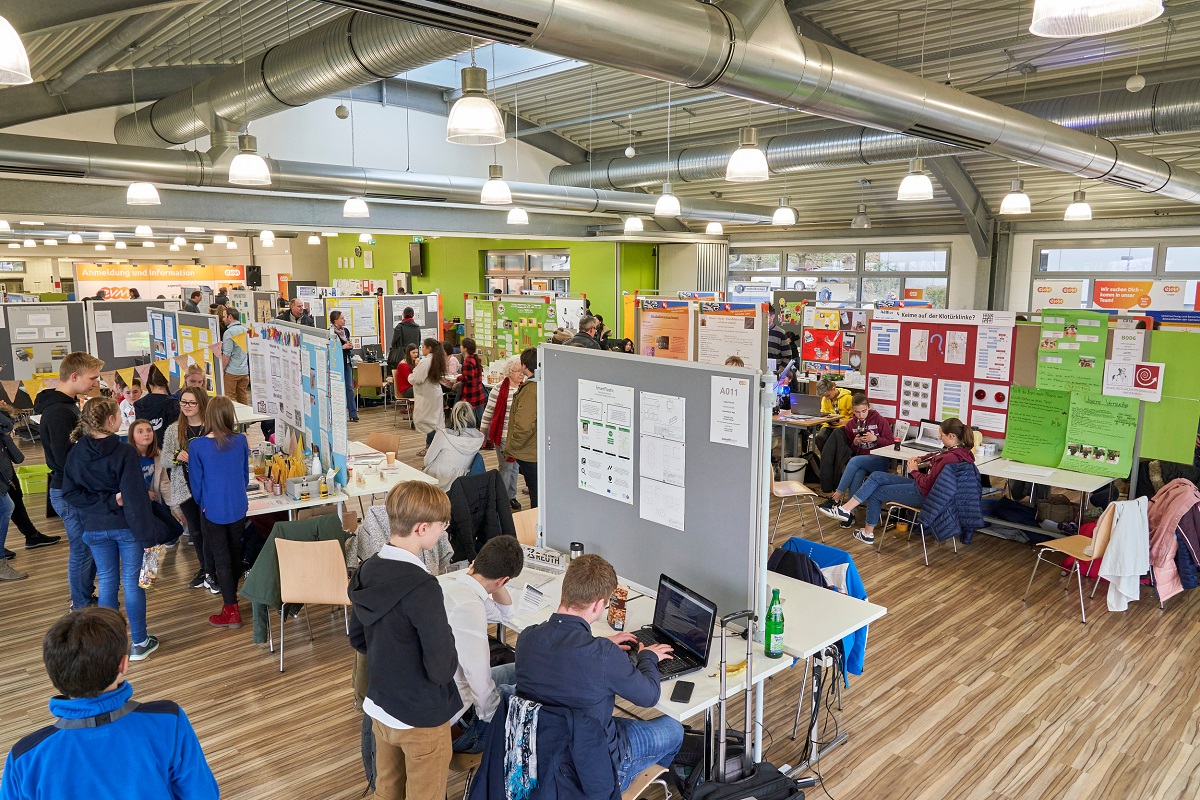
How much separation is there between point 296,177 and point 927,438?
707cm

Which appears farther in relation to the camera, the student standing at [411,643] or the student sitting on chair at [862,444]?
the student sitting on chair at [862,444]

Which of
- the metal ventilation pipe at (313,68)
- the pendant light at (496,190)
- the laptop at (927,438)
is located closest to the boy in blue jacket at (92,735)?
the metal ventilation pipe at (313,68)

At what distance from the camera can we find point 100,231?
53.5 feet

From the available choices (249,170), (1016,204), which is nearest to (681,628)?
(249,170)

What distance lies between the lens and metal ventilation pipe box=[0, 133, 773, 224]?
274 inches

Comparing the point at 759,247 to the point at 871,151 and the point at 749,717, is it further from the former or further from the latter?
the point at 749,717

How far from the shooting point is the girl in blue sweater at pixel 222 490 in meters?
4.57

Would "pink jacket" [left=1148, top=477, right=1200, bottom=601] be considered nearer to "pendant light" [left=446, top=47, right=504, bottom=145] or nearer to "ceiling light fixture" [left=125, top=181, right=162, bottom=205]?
"pendant light" [left=446, top=47, right=504, bottom=145]

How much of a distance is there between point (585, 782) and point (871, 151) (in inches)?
305

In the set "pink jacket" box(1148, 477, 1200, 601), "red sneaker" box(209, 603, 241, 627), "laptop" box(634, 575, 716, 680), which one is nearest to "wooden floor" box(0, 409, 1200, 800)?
"red sneaker" box(209, 603, 241, 627)

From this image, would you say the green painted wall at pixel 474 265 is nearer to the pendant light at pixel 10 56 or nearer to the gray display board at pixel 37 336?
the gray display board at pixel 37 336

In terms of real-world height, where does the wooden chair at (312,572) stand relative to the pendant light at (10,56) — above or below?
below

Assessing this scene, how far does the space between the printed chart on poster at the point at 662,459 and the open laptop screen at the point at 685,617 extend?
312 mm

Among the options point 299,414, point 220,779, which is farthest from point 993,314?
point 220,779
